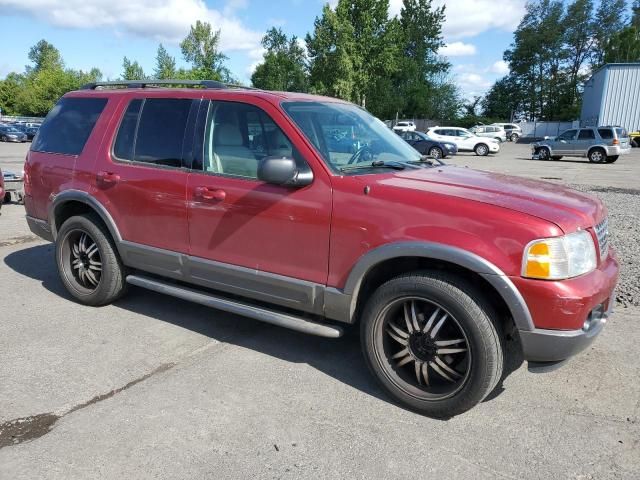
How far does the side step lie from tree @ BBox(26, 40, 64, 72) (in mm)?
124792

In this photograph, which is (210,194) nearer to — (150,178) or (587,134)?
(150,178)

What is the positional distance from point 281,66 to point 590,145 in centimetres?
5242

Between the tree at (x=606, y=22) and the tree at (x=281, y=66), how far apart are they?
136ft

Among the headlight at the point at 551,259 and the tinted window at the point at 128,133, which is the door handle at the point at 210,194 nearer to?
the tinted window at the point at 128,133

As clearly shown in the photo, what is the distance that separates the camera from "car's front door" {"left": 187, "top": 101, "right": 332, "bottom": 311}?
3439 millimetres

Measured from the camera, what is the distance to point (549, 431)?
2998 mm

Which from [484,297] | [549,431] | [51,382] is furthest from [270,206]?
[549,431]

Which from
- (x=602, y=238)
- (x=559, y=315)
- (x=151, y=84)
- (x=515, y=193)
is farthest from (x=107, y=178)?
(x=602, y=238)

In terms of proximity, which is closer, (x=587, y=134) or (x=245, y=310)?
(x=245, y=310)

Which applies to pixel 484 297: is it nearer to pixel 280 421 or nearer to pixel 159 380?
pixel 280 421

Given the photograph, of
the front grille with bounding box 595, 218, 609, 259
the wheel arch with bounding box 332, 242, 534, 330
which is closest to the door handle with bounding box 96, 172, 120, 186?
the wheel arch with bounding box 332, 242, 534, 330

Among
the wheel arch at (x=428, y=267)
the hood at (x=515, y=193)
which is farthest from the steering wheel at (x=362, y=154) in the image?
the wheel arch at (x=428, y=267)

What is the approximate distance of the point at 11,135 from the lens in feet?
119

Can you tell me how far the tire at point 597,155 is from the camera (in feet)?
85.6
